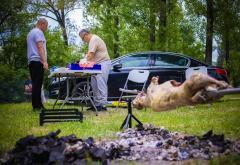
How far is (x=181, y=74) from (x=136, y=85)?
1.40 metres

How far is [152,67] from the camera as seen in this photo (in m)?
13.6

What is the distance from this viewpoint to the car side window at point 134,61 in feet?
44.9

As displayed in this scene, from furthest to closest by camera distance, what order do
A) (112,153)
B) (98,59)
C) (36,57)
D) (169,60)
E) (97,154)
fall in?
1. (169,60)
2. (98,59)
3. (36,57)
4. (112,153)
5. (97,154)

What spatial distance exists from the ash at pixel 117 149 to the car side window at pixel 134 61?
7185 mm

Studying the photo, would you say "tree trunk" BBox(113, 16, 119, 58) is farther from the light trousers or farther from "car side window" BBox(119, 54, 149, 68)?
the light trousers

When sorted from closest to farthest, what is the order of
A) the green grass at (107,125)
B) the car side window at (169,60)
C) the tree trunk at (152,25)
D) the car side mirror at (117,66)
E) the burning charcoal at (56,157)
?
the burning charcoal at (56,157) < the green grass at (107,125) < the car side mirror at (117,66) < the car side window at (169,60) < the tree trunk at (152,25)

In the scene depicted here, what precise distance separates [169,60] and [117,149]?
28.0 feet

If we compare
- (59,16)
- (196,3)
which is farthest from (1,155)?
(59,16)

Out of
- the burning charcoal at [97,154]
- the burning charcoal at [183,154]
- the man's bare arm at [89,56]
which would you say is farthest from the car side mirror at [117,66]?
→ the burning charcoal at [97,154]

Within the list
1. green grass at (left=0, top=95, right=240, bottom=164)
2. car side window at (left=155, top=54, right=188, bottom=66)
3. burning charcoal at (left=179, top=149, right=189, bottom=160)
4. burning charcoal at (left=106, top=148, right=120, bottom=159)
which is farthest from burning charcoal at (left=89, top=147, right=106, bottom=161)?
car side window at (left=155, top=54, right=188, bottom=66)

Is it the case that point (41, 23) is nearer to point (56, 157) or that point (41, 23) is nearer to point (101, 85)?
point (101, 85)

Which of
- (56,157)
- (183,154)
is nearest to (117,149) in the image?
(183,154)

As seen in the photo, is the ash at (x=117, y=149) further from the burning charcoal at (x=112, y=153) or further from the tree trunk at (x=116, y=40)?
the tree trunk at (x=116, y=40)

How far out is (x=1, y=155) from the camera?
5609mm
